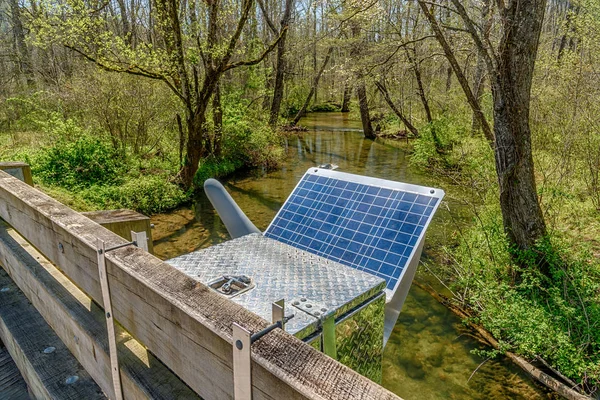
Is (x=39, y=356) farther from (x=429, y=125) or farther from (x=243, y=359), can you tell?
(x=429, y=125)

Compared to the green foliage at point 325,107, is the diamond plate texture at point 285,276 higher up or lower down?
lower down

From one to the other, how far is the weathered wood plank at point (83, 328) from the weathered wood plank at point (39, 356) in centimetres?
9

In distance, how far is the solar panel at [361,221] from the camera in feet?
9.75

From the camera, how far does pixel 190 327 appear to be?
3.81 feet

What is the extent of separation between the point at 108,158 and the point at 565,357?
945 cm

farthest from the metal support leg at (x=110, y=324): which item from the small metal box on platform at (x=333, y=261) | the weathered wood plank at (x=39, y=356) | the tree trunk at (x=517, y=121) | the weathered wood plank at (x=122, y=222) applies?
the tree trunk at (x=517, y=121)

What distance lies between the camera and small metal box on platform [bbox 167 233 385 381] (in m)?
1.69

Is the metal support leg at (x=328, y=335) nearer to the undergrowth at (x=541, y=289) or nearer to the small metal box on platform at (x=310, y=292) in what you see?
the small metal box on platform at (x=310, y=292)

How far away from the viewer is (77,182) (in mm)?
8797

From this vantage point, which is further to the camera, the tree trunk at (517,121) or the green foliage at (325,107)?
the green foliage at (325,107)

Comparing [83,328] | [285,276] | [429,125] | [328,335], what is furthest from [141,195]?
[429,125]

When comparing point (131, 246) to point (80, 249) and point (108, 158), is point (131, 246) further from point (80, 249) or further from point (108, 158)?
point (108, 158)

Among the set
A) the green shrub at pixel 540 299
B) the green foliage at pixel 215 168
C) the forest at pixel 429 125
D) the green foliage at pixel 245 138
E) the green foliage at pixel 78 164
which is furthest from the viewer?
the green foliage at pixel 245 138

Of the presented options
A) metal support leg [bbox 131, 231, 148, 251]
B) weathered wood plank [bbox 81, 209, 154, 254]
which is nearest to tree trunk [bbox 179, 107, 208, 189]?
weathered wood plank [bbox 81, 209, 154, 254]
